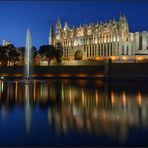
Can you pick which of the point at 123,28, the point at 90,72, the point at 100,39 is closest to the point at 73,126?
the point at 90,72

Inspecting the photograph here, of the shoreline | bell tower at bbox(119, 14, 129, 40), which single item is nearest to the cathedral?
bell tower at bbox(119, 14, 129, 40)

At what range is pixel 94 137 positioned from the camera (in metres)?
10.9

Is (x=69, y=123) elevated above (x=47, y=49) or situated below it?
below

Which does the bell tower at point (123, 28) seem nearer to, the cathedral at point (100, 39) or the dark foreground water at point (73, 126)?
the cathedral at point (100, 39)

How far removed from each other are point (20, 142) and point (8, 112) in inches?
247

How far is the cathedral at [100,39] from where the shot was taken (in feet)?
271

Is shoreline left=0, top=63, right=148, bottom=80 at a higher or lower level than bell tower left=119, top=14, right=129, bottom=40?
lower

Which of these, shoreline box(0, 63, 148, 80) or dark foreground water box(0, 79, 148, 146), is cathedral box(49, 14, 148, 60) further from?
dark foreground water box(0, 79, 148, 146)

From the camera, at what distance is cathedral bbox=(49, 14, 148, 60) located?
3254 inches

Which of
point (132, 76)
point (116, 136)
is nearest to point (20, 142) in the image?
point (116, 136)

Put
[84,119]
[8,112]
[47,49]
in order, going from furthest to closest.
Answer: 1. [47,49]
2. [8,112]
3. [84,119]

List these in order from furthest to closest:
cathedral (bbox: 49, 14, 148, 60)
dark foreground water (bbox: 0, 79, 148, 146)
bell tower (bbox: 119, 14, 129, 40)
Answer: bell tower (bbox: 119, 14, 129, 40) → cathedral (bbox: 49, 14, 148, 60) → dark foreground water (bbox: 0, 79, 148, 146)

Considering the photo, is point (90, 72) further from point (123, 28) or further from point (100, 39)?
point (100, 39)

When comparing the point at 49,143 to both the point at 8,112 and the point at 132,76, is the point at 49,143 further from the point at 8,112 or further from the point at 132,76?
the point at 132,76
